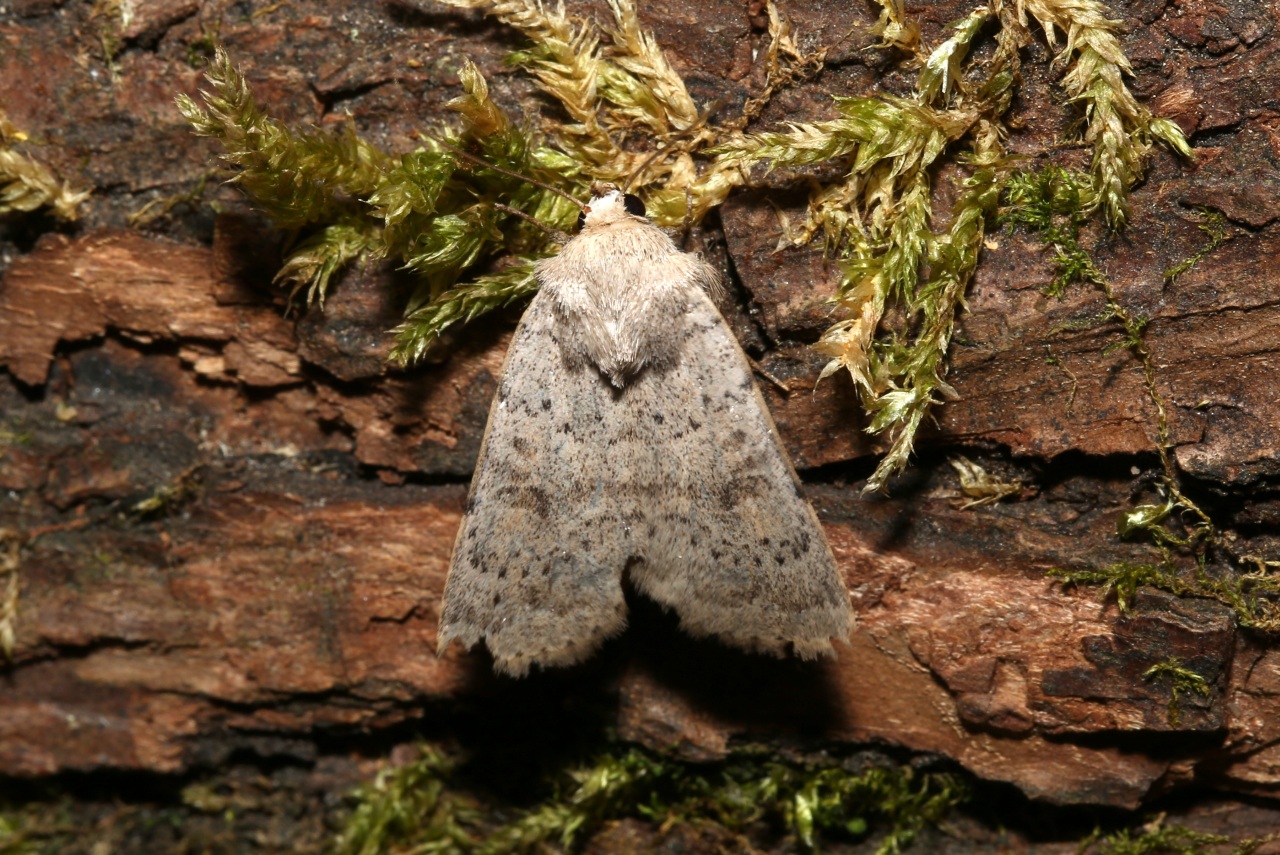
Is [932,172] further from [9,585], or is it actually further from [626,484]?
[9,585]

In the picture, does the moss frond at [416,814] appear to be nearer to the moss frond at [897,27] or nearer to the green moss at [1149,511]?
the green moss at [1149,511]

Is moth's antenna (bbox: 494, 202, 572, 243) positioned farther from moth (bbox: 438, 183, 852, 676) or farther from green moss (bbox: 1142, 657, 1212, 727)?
green moss (bbox: 1142, 657, 1212, 727)

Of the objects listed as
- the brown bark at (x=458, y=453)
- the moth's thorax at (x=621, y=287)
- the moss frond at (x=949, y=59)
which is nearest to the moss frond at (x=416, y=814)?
the brown bark at (x=458, y=453)

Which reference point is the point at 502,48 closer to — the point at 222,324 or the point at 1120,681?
the point at 222,324

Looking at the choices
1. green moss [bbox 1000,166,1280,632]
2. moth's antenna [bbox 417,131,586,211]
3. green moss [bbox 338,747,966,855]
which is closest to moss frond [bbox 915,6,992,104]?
green moss [bbox 1000,166,1280,632]

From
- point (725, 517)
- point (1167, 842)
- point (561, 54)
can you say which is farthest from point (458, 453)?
point (1167, 842)

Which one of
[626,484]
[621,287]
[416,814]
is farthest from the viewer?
[416,814]

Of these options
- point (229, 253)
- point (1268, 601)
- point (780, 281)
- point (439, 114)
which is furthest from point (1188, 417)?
point (229, 253)
